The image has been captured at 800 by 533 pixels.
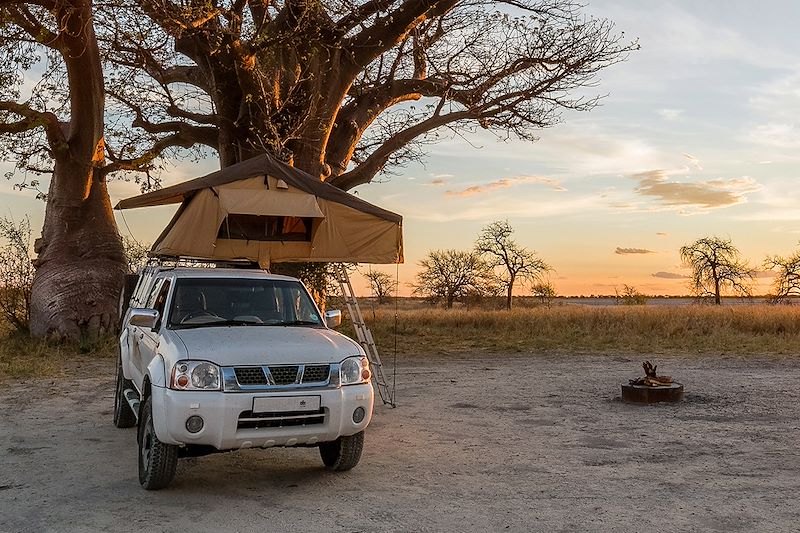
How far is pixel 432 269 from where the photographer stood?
55.4 meters

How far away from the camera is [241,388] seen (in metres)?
6.07

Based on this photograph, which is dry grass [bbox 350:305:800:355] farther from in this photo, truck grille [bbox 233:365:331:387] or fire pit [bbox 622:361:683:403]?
truck grille [bbox 233:365:331:387]

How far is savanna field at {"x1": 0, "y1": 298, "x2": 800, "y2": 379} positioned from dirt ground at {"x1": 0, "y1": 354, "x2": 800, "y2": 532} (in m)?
4.99

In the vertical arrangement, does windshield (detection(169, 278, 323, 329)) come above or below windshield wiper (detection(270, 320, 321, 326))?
above

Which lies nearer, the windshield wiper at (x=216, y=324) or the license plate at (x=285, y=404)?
the license plate at (x=285, y=404)

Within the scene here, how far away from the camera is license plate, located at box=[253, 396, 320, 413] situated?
6.05 metres

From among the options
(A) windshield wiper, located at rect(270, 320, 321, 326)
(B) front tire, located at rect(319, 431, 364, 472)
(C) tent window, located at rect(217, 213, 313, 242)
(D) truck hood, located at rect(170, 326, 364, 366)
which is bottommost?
(B) front tire, located at rect(319, 431, 364, 472)

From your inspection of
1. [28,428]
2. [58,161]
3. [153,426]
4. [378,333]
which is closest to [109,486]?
[153,426]

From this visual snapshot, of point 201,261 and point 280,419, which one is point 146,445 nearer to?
point 280,419

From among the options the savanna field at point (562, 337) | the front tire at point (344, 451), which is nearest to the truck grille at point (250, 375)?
the front tire at point (344, 451)

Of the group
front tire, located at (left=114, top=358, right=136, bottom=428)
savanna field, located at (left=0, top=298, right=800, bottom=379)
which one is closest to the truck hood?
front tire, located at (left=114, top=358, right=136, bottom=428)

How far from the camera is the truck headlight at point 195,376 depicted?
6.06 m

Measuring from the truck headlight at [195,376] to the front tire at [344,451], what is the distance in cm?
131

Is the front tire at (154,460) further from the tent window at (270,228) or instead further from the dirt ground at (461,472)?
the tent window at (270,228)
